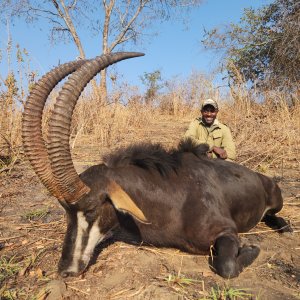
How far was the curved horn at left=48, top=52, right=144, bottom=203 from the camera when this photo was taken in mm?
3027

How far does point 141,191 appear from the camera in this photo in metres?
3.61

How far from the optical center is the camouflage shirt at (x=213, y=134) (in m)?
6.23

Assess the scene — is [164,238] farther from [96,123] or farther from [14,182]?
[96,123]

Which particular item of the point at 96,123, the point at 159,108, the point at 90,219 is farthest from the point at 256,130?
the point at 159,108

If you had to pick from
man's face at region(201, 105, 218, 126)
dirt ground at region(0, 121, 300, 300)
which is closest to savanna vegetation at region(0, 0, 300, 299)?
dirt ground at region(0, 121, 300, 300)

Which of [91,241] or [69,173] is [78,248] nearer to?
[91,241]

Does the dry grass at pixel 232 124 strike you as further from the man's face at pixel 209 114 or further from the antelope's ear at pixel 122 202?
the antelope's ear at pixel 122 202

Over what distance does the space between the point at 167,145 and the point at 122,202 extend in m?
6.64

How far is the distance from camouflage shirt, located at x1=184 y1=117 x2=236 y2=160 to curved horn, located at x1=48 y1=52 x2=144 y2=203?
10.8 ft

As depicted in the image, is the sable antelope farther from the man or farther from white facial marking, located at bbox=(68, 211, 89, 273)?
the man

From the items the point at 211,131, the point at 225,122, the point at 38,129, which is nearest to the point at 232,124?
the point at 225,122

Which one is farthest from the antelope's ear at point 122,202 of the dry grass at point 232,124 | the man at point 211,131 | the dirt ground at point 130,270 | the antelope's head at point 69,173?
the dry grass at point 232,124

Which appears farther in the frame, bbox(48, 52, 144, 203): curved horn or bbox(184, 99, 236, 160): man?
bbox(184, 99, 236, 160): man

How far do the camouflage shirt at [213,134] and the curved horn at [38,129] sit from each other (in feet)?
11.0
